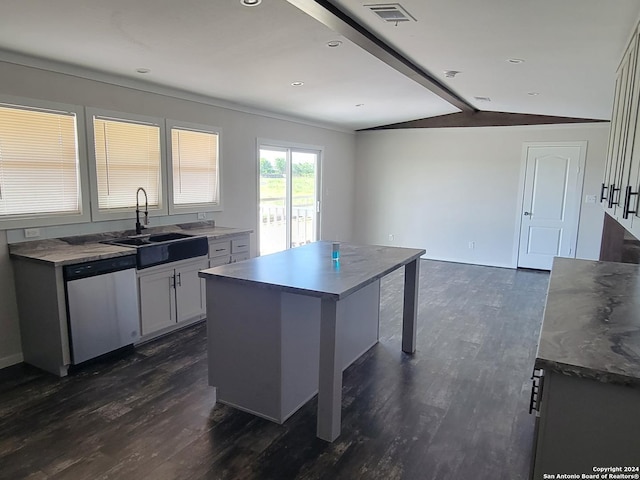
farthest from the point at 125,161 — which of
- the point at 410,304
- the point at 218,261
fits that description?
the point at 410,304

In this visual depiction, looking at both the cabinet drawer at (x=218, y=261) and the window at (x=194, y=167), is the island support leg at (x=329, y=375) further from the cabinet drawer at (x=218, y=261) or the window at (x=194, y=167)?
the window at (x=194, y=167)

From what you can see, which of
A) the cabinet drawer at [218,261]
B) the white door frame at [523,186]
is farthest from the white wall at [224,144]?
the white door frame at [523,186]

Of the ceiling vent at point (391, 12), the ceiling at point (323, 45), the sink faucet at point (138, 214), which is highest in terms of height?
the ceiling vent at point (391, 12)

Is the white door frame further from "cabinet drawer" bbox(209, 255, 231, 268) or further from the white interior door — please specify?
"cabinet drawer" bbox(209, 255, 231, 268)

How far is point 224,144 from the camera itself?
5.28 m

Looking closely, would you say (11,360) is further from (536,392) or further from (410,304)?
(536,392)

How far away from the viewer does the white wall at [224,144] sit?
11.0ft

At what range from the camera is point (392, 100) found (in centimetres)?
588

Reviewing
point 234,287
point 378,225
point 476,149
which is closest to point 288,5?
point 234,287

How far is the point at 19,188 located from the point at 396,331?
11.7ft

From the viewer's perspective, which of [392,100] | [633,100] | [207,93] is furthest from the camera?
[392,100]

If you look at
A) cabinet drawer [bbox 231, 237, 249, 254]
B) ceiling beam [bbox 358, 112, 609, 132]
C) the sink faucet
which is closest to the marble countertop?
cabinet drawer [bbox 231, 237, 249, 254]

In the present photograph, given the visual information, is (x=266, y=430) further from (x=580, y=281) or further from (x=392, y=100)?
(x=392, y=100)

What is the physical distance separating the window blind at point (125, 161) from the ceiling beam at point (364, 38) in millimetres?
2235
